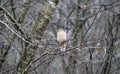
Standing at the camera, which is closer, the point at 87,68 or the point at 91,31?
the point at 87,68

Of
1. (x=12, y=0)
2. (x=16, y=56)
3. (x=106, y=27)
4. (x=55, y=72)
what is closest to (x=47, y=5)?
(x=12, y=0)

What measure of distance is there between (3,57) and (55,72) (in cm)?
428

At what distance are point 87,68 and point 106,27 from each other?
1.35 m

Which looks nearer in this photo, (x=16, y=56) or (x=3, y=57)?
(x=3, y=57)

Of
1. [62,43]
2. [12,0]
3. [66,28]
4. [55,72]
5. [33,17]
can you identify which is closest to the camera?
[62,43]

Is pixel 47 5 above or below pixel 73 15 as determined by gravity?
above

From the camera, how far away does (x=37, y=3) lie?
925 cm

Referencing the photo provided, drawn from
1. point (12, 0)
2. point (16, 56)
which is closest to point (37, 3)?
point (12, 0)

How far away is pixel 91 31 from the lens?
34.0 feet

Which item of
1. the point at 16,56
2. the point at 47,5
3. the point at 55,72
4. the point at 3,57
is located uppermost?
the point at 47,5

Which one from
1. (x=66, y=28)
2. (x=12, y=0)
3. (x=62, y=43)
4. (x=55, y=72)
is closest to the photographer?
(x=62, y=43)

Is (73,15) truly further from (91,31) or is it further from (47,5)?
(47,5)

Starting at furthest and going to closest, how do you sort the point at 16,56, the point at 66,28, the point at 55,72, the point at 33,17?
1. the point at 55,72
2. the point at 16,56
3. the point at 66,28
4. the point at 33,17

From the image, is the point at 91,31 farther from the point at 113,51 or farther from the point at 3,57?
the point at 3,57
